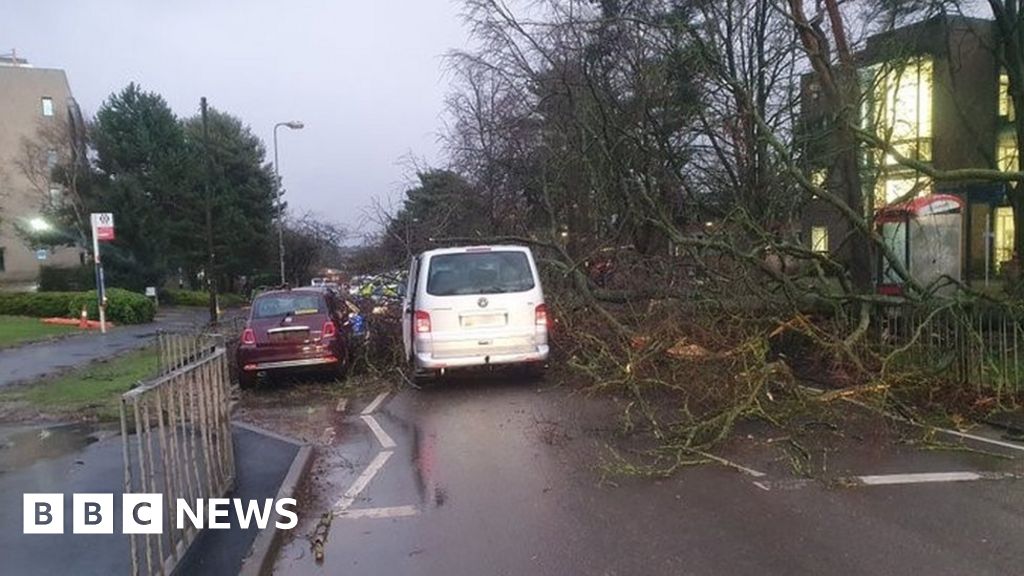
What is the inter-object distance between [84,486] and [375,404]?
4285mm

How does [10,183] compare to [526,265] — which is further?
[10,183]

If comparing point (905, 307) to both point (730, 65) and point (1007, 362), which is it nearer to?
point (1007, 362)

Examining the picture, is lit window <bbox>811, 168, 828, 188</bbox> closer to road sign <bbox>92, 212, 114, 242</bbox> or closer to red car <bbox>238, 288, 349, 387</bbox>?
red car <bbox>238, 288, 349, 387</bbox>

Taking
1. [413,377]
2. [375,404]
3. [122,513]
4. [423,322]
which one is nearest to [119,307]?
[413,377]

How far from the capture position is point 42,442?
8516 millimetres

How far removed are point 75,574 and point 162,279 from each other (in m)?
43.1

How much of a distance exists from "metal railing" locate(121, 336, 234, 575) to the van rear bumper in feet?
12.7

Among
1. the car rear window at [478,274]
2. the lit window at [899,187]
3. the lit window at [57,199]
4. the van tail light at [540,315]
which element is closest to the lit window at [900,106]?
the lit window at [899,187]

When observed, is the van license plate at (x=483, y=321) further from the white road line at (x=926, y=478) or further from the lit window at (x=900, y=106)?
the white road line at (x=926, y=478)

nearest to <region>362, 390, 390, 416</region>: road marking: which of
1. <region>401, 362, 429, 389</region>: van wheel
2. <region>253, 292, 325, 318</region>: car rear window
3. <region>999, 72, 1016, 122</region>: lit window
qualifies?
<region>401, 362, 429, 389</region>: van wheel

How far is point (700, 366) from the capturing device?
28.8ft

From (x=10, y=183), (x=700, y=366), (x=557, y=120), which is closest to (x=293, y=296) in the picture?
(x=700, y=366)

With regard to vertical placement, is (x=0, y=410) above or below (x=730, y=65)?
below

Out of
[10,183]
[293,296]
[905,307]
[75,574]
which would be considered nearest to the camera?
[75,574]
